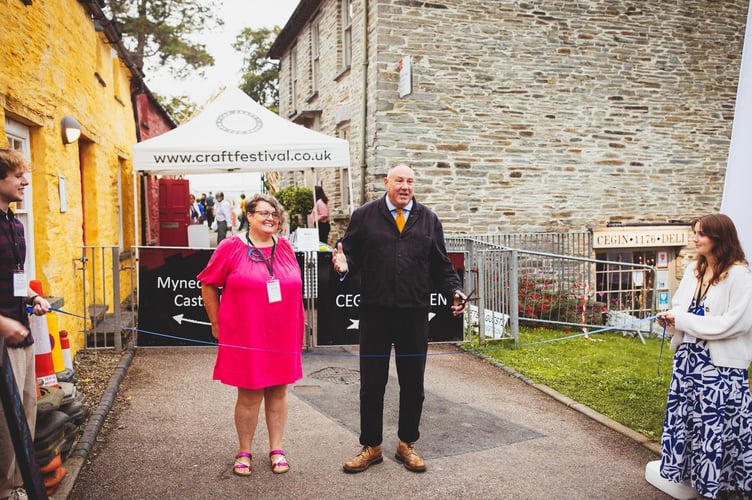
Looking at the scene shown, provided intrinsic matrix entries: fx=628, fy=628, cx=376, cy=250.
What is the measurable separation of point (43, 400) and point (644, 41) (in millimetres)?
A: 13495

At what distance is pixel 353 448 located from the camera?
491 cm

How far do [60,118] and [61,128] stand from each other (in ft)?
0.38

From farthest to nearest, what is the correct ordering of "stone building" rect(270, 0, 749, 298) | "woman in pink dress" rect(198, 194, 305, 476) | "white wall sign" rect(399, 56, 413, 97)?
"stone building" rect(270, 0, 749, 298)
"white wall sign" rect(399, 56, 413, 97)
"woman in pink dress" rect(198, 194, 305, 476)

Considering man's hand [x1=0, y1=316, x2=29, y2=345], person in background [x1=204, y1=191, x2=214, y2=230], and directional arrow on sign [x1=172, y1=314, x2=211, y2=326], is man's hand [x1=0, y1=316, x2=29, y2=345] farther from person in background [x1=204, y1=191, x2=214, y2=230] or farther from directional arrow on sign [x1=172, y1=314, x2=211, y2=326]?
person in background [x1=204, y1=191, x2=214, y2=230]

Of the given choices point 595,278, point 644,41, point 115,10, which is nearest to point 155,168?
point 595,278

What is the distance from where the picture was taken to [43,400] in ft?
13.3

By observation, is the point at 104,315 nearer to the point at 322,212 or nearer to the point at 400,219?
the point at 400,219

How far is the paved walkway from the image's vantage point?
13.7ft

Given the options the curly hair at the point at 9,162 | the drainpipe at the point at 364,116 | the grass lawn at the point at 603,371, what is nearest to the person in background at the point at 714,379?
the grass lawn at the point at 603,371

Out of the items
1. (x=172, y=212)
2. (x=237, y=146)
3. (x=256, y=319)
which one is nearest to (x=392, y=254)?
(x=256, y=319)

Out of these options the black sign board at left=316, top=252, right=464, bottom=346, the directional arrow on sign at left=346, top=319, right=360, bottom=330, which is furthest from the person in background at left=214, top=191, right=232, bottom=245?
the directional arrow on sign at left=346, top=319, right=360, bottom=330

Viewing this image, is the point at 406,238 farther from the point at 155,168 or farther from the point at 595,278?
the point at 595,278

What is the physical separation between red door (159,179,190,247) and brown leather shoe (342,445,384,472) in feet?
45.8

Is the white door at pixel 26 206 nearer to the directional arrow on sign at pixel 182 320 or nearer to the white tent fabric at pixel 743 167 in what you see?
the directional arrow on sign at pixel 182 320
